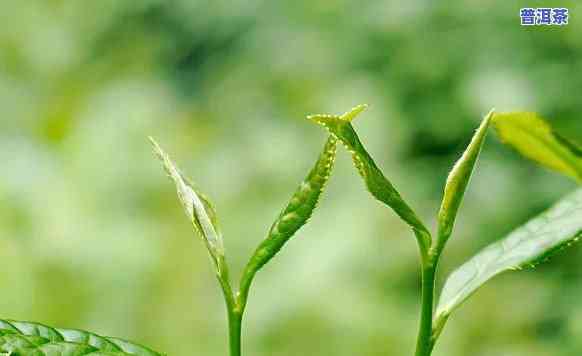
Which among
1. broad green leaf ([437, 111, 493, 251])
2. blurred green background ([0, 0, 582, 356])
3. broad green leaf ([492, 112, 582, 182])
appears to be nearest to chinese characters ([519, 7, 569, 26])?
blurred green background ([0, 0, 582, 356])

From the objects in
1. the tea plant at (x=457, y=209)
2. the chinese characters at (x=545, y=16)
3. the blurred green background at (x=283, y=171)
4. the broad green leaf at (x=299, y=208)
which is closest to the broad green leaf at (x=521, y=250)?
the tea plant at (x=457, y=209)

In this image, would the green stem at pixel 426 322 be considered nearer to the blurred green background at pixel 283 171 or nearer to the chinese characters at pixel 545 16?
the blurred green background at pixel 283 171

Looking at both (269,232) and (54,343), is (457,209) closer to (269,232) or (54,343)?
(269,232)

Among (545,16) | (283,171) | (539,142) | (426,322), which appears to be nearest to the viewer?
(426,322)

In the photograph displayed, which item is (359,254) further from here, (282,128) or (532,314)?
(282,128)

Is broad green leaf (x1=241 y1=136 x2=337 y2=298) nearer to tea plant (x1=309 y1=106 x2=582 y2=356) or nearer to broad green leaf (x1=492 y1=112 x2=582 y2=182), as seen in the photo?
Result: tea plant (x1=309 y1=106 x2=582 y2=356)

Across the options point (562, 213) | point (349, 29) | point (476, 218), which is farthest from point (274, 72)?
point (562, 213)

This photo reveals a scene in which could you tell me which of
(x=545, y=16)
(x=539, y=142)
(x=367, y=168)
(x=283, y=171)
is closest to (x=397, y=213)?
(x=367, y=168)

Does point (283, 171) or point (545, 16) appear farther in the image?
point (545, 16)
